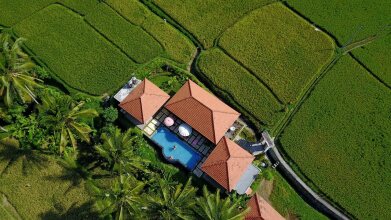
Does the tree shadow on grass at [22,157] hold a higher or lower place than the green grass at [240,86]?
lower

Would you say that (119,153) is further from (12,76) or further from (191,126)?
(12,76)

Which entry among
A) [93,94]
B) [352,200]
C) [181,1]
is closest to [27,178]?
[93,94]

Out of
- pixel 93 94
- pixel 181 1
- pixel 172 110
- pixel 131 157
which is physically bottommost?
pixel 131 157

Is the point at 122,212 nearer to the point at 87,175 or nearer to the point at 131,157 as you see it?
the point at 131,157

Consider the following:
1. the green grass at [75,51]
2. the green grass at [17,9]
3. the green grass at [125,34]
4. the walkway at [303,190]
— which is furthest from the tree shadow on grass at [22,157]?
the walkway at [303,190]

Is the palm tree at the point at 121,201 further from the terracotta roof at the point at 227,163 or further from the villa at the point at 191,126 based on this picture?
the terracotta roof at the point at 227,163

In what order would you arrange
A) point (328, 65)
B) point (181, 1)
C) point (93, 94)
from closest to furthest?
point (93, 94) → point (328, 65) → point (181, 1)

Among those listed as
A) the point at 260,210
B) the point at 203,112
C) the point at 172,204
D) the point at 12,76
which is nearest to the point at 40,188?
the point at 12,76
